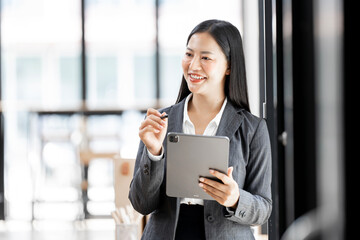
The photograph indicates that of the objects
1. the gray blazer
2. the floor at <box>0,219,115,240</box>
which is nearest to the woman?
the gray blazer

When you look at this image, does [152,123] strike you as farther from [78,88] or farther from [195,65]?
[78,88]

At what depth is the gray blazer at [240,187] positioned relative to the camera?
1.44 meters

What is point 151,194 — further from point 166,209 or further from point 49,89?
point 49,89

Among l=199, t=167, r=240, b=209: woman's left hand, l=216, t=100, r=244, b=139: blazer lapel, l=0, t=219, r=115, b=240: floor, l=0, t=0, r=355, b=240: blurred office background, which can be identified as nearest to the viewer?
l=199, t=167, r=240, b=209: woman's left hand

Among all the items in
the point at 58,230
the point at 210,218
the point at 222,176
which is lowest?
the point at 58,230

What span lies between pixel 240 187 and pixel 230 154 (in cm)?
9

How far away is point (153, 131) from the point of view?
57.1 inches

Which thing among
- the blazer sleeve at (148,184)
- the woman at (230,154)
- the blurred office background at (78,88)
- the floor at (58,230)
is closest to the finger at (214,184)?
the woman at (230,154)

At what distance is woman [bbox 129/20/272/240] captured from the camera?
1434 millimetres

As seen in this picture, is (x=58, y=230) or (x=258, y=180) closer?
→ (x=258, y=180)

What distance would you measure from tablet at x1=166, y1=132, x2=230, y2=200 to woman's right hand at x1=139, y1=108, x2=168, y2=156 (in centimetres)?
3

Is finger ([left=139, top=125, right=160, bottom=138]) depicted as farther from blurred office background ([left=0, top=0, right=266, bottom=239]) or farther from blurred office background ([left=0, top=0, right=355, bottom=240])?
blurred office background ([left=0, top=0, right=266, bottom=239])

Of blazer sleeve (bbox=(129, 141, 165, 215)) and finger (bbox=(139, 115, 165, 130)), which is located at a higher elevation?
finger (bbox=(139, 115, 165, 130))

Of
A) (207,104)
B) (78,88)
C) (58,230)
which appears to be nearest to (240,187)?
(207,104)
